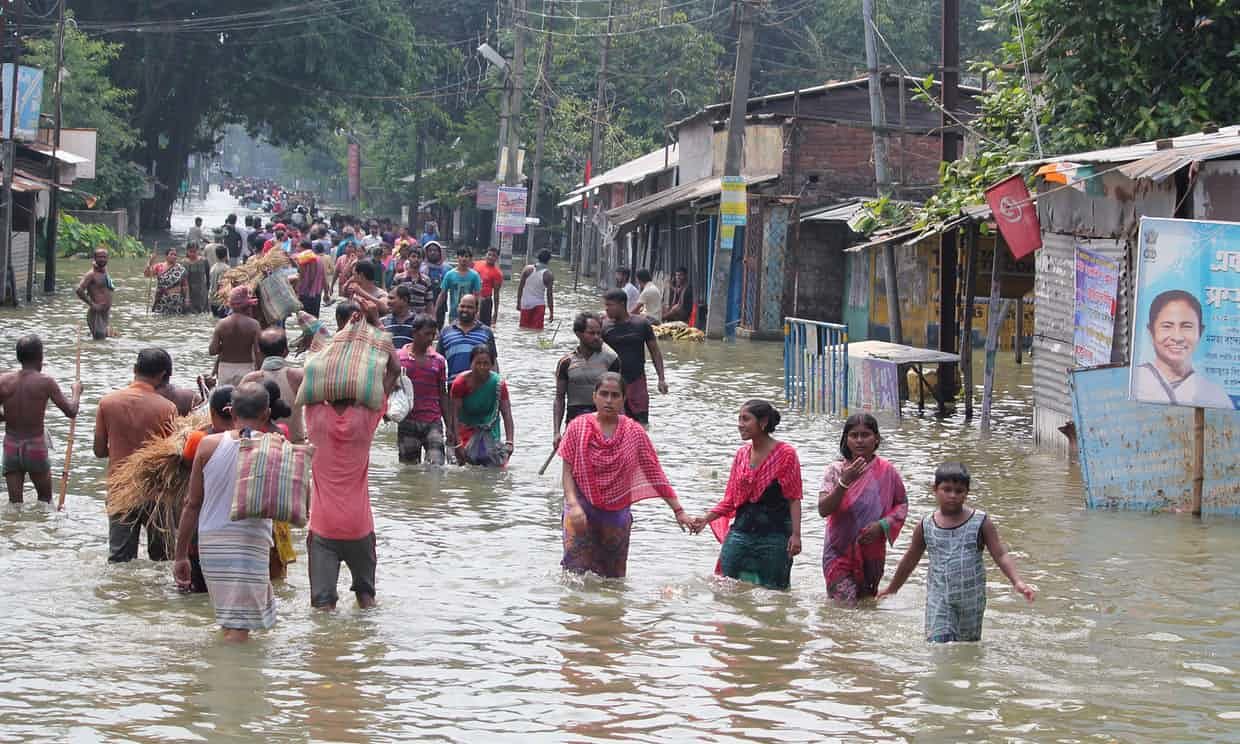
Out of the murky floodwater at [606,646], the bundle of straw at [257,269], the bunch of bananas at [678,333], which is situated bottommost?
the murky floodwater at [606,646]

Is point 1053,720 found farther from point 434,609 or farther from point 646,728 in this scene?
point 434,609

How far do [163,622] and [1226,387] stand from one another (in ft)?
22.6

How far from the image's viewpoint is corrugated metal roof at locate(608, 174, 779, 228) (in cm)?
3034

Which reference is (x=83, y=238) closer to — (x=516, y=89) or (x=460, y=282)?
(x=516, y=89)

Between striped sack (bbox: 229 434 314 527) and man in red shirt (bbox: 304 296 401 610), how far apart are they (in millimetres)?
695

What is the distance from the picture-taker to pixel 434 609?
8.89 m

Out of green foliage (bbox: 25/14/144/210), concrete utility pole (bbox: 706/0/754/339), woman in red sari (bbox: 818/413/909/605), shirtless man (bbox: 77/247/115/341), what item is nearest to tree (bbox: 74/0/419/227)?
green foliage (bbox: 25/14/144/210)

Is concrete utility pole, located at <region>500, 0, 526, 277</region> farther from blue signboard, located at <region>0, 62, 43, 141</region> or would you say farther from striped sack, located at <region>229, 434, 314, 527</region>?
striped sack, located at <region>229, 434, 314, 527</region>

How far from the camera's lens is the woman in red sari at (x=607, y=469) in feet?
29.3

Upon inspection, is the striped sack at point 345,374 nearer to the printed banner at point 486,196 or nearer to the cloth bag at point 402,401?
the cloth bag at point 402,401

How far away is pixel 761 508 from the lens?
8.81 metres

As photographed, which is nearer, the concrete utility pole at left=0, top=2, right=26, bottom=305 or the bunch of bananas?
the concrete utility pole at left=0, top=2, right=26, bottom=305

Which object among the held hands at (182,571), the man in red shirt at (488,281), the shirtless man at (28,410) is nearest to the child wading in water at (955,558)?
the held hands at (182,571)

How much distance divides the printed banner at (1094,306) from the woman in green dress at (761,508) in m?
5.73
